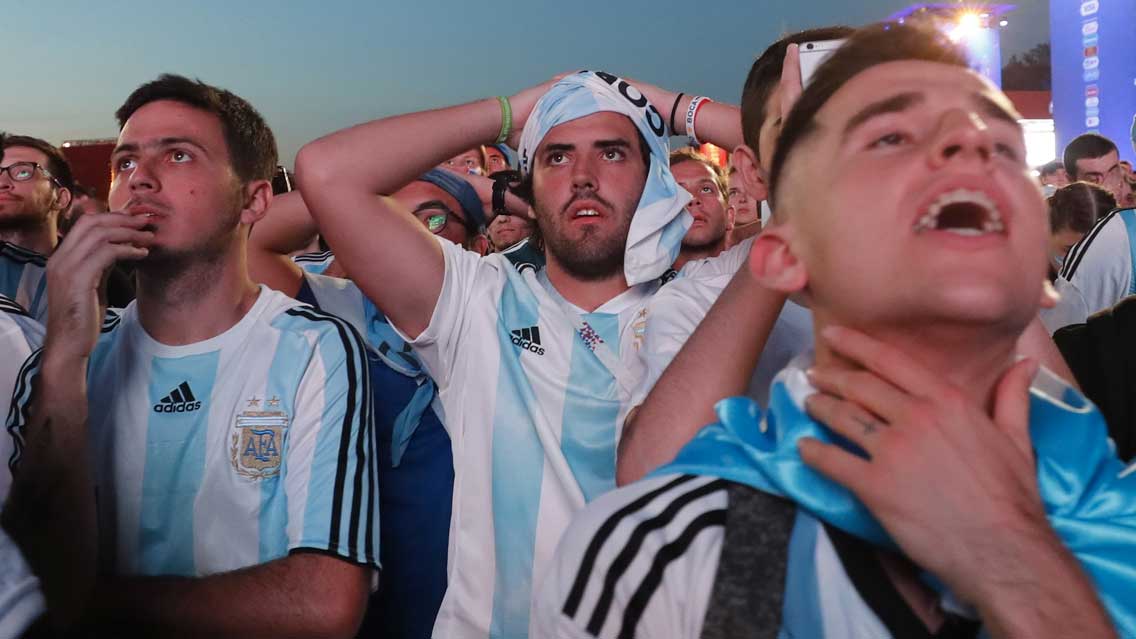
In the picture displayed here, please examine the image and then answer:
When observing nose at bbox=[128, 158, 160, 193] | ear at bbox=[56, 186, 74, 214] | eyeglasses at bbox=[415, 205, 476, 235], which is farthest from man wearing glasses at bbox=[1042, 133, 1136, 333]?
ear at bbox=[56, 186, 74, 214]

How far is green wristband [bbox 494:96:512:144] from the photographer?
114 inches

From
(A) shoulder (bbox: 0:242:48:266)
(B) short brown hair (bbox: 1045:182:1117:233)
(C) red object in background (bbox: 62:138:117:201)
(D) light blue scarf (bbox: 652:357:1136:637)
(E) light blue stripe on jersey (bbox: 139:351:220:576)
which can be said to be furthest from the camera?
(C) red object in background (bbox: 62:138:117:201)

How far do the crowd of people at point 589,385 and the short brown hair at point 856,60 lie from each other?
1cm

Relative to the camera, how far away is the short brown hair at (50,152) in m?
5.58

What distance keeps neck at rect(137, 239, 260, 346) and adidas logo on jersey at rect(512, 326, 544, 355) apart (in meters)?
0.87

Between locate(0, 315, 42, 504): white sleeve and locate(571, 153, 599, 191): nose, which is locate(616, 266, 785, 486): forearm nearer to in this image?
locate(571, 153, 599, 191): nose

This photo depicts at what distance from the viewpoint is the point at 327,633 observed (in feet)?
7.15

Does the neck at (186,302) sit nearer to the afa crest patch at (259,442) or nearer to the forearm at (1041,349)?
the afa crest patch at (259,442)

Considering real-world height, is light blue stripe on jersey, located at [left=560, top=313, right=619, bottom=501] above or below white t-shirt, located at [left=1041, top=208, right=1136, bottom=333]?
below

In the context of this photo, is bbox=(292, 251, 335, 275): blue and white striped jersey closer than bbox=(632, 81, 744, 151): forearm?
No

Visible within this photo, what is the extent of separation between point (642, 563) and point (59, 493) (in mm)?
1691

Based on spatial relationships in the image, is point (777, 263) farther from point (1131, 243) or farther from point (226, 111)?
point (1131, 243)

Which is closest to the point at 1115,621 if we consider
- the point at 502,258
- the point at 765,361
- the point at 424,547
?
the point at 765,361

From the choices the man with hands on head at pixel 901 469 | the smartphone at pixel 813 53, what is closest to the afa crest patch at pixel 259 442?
the man with hands on head at pixel 901 469
